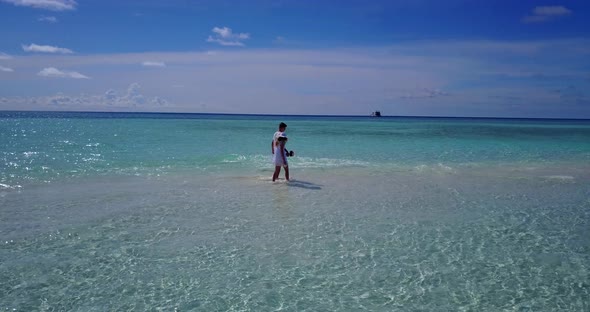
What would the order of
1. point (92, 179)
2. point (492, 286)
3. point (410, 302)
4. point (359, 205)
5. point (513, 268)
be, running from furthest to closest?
point (92, 179) < point (359, 205) < point (513, 268) < point (492, 286) < point (410, 302)

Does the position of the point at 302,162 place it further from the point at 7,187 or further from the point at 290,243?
the point at 290,243

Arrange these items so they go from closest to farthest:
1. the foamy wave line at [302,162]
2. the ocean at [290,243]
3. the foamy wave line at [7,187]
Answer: the ocean at [290,243] → the foamy wave line at [7,187] → the foamy wave line at [302,162]

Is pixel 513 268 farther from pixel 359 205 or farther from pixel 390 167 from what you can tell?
pixel 390 167

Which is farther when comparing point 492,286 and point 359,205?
point 359,205

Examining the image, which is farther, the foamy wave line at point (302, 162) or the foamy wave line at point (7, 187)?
the foamy wave line at point (302, 162)

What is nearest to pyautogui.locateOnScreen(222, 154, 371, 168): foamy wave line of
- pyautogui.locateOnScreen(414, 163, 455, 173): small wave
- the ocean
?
pyautogui.locateOnScreen(414, 163, 455, 173): small wave

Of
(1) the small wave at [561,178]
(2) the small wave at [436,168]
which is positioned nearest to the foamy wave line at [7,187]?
(2) the small wave at [436,168]

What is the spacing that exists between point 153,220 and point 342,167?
9.96 meters

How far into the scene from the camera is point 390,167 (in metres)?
17.8

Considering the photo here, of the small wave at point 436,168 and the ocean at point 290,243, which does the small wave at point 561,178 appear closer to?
the ocean at point 290,243

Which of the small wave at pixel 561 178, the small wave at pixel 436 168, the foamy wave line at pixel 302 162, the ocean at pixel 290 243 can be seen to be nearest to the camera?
the ocean at pixel 290 243

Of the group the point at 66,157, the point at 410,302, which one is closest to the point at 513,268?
the point at 410,302

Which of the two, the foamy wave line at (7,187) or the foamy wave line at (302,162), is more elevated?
the foamy wave line at (302,162)

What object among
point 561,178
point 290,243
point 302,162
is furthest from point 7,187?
point 561,178
